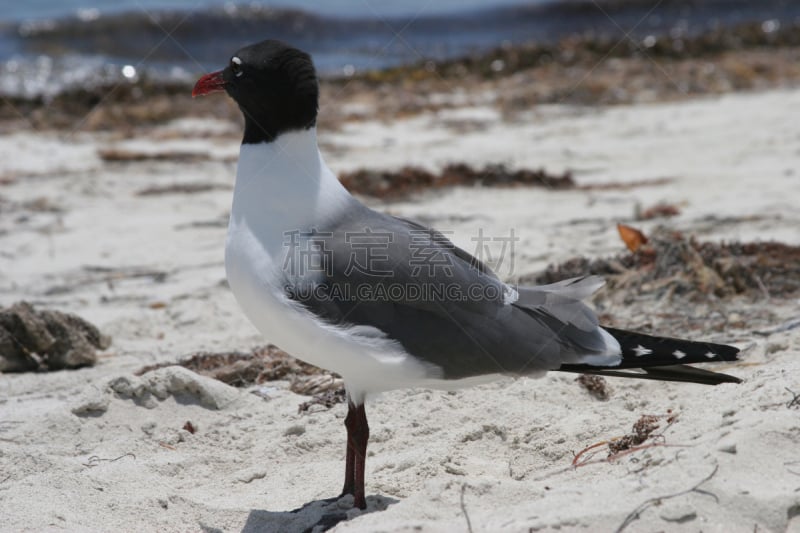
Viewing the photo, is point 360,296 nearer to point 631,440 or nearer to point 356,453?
point 356,453

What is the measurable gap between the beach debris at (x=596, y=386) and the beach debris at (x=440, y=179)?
3.52 metres

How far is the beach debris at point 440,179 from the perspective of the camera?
738 centimetres

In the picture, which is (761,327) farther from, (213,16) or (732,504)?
(213,16)

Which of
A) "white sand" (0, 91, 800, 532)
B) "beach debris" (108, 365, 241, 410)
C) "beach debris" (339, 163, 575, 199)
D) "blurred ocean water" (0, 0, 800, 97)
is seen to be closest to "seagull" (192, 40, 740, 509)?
"white sand" (0, 91, 800, 532)

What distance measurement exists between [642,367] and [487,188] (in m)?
4.33

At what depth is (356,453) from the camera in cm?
320

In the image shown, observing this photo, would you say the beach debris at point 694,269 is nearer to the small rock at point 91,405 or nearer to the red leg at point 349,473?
the red leg at point 349,473

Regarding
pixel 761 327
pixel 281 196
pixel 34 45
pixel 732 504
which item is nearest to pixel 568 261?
pixel 761 327

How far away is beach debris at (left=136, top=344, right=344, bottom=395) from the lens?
4180 mm

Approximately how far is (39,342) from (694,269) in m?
3.28

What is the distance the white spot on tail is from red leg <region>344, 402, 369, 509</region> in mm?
943

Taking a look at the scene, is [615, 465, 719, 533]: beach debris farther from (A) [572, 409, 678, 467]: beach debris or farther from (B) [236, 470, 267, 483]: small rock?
(B) [236, 470, 267, 483]: small rock

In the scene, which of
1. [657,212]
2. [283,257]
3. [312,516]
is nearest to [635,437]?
[312,516]

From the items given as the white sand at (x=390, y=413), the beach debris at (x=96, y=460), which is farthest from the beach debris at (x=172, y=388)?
the beach debris at (x=96, y=460)
